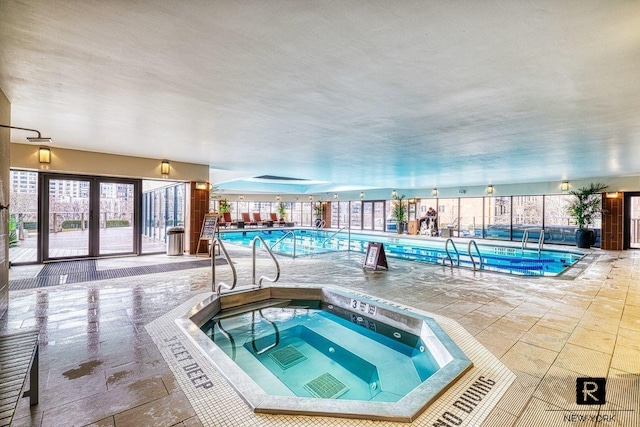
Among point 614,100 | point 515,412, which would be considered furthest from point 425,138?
point 515,412

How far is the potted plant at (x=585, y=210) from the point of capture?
10.8 meters

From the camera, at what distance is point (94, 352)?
107 inches

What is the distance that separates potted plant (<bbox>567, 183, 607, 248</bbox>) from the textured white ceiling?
672cm

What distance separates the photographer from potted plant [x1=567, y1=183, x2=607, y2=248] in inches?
424

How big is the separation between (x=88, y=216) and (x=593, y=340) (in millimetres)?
9146

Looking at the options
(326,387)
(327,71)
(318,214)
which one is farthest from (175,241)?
(318,214)

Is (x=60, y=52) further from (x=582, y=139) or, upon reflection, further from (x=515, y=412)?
(x=582, y=139)

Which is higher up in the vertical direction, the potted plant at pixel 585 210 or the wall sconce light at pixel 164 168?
the wall sconce light at pixel 164 168

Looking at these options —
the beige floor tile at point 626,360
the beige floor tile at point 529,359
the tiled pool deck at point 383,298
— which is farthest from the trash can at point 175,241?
the beige floor tile at point 626,360

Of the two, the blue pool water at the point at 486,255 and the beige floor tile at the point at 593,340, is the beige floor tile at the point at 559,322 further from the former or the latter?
the blue pool water at the point at 486,255

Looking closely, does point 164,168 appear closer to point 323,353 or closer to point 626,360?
point 323,353

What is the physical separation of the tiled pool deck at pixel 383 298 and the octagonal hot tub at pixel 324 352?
148 mm

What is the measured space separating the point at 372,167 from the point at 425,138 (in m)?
3.60

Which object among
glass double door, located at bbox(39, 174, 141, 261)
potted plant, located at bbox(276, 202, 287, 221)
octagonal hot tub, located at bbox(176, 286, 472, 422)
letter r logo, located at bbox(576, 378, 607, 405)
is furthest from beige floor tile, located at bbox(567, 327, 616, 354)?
potted plant, located at bbox(276, 202, 287, 221)
